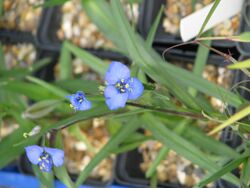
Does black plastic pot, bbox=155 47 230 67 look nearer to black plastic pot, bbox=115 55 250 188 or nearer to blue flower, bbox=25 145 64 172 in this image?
black plastic pot, bbox=115 55 250 188

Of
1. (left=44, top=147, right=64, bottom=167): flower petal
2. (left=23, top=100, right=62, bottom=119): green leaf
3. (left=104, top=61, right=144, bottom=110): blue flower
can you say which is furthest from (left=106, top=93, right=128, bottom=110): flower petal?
(left=23, top=100, right=62, bottom=119): green leaf

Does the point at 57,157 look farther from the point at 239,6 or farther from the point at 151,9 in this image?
the point at 151,9

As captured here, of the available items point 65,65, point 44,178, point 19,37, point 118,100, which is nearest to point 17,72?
point 65,65

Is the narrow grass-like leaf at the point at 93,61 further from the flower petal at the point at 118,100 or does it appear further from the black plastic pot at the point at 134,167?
the flower petal at the point at 118,100

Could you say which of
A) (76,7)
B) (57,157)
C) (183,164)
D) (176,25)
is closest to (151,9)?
(176,25)

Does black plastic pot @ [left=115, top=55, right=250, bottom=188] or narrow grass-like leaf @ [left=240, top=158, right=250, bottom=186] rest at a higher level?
narrow grass-like leaf @ [left=240, top=158, right=250, bottom=186]

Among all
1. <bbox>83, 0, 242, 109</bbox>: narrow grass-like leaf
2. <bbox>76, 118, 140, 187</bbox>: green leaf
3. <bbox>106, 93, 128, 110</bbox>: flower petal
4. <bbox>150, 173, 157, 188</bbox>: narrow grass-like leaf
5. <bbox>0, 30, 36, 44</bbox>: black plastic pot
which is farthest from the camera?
<bbox>0, 30, 36, 44</bbox>: black plastic pot
